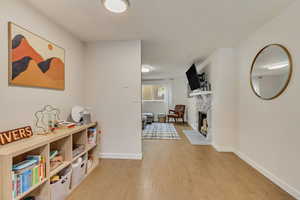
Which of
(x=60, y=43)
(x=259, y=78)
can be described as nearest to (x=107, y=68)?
(x=60, y=43)

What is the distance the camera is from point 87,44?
2.75 meters

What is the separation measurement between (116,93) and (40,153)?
153 cm

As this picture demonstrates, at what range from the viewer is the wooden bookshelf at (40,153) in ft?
3.41

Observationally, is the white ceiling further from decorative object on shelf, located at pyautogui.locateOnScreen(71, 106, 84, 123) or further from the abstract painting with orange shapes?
decorative object on shelf, located at pyautogui.locateOnScreen(71, 106, 84, 123)

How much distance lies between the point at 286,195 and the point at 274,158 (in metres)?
0.44

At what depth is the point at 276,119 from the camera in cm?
187

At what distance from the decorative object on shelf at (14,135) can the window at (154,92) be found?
650 cm

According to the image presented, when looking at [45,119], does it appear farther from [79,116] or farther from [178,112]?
[178,112]

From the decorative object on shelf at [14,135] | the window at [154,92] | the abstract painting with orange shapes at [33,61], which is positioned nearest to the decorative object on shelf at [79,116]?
the abstract painting with orange shapes at [33,61]

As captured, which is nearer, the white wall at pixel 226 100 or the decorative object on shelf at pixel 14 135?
the decorative object on shelf at pixel 14 135

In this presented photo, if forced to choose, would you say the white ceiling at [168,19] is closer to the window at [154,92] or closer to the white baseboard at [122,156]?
the white baseboard at [122,156]

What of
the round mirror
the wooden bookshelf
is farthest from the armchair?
the wooden bookshelf

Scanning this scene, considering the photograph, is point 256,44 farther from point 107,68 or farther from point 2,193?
point 2,193

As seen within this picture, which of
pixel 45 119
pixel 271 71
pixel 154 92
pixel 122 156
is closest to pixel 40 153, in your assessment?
pixel 45 119
